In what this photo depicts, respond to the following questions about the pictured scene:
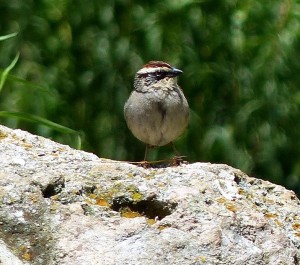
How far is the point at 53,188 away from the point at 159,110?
317 centimetres

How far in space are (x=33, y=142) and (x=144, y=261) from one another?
0.82 metres

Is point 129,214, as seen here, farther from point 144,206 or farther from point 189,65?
point 189,65

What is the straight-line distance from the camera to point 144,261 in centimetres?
336

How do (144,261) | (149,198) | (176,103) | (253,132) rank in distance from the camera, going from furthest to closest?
(253,132)
(176,103)
(149,198)
(144,261)

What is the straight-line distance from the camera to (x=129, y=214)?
11.9ft

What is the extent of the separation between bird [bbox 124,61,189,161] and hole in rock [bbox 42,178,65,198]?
3035 millimetres

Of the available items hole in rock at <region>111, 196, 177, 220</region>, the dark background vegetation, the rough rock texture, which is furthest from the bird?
hole in rock at <region>111, 196, 177, 220</region>

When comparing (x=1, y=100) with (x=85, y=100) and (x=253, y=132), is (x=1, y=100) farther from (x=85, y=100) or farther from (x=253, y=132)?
(x=253, y=132)

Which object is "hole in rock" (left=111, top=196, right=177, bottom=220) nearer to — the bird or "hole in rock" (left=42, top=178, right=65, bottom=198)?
"hole in rock" (left=42, top=178, right=65, bottom=198)

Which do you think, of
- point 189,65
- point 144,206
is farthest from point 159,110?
point 144,206

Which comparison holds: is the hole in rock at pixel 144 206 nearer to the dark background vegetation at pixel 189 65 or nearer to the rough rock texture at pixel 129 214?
the rough rock texture at pixel 129 214

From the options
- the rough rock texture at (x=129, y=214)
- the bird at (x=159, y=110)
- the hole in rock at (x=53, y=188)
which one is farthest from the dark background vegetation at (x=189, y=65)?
the hole in rock at (x=53, y=188)

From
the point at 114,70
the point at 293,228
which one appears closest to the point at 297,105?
the point at 114,70

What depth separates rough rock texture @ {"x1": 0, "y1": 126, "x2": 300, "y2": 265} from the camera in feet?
11.1
